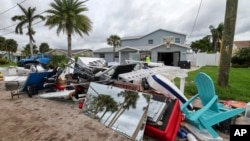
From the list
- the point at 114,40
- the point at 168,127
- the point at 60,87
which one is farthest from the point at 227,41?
the point at 114,40

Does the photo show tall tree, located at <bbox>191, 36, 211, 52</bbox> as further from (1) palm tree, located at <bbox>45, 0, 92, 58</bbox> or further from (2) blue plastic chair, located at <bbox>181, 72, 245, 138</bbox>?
(2) blue plastic chair, located at <bbox>181, 72, 245, 138</bbox>

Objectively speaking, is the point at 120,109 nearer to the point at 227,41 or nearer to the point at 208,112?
the point at 208,112

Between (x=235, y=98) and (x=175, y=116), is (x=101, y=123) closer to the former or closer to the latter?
(x=175, y=116)

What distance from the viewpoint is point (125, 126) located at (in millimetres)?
3346

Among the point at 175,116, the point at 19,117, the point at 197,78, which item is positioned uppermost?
the point at 197,78

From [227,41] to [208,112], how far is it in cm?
363

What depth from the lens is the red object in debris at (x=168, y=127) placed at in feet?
10.0

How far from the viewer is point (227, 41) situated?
Answer: 633cm

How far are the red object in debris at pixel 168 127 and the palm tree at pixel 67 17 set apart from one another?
20376mm

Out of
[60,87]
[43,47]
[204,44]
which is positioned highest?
[43,47]

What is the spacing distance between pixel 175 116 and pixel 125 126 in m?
0.89

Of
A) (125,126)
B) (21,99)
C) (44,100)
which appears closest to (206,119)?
(125,126)

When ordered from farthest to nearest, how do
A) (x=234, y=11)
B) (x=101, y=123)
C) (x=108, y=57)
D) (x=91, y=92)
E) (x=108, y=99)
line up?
1. (x=108, y=57)
2. (x=234, y=11)
3. (x=91, y=92)
4. (x=108, y=99)
5. (x=101, y=123)

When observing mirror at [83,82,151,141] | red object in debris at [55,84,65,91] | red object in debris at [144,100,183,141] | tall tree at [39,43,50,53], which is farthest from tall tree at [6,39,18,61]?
red object in debris at [144,100,183,141]
